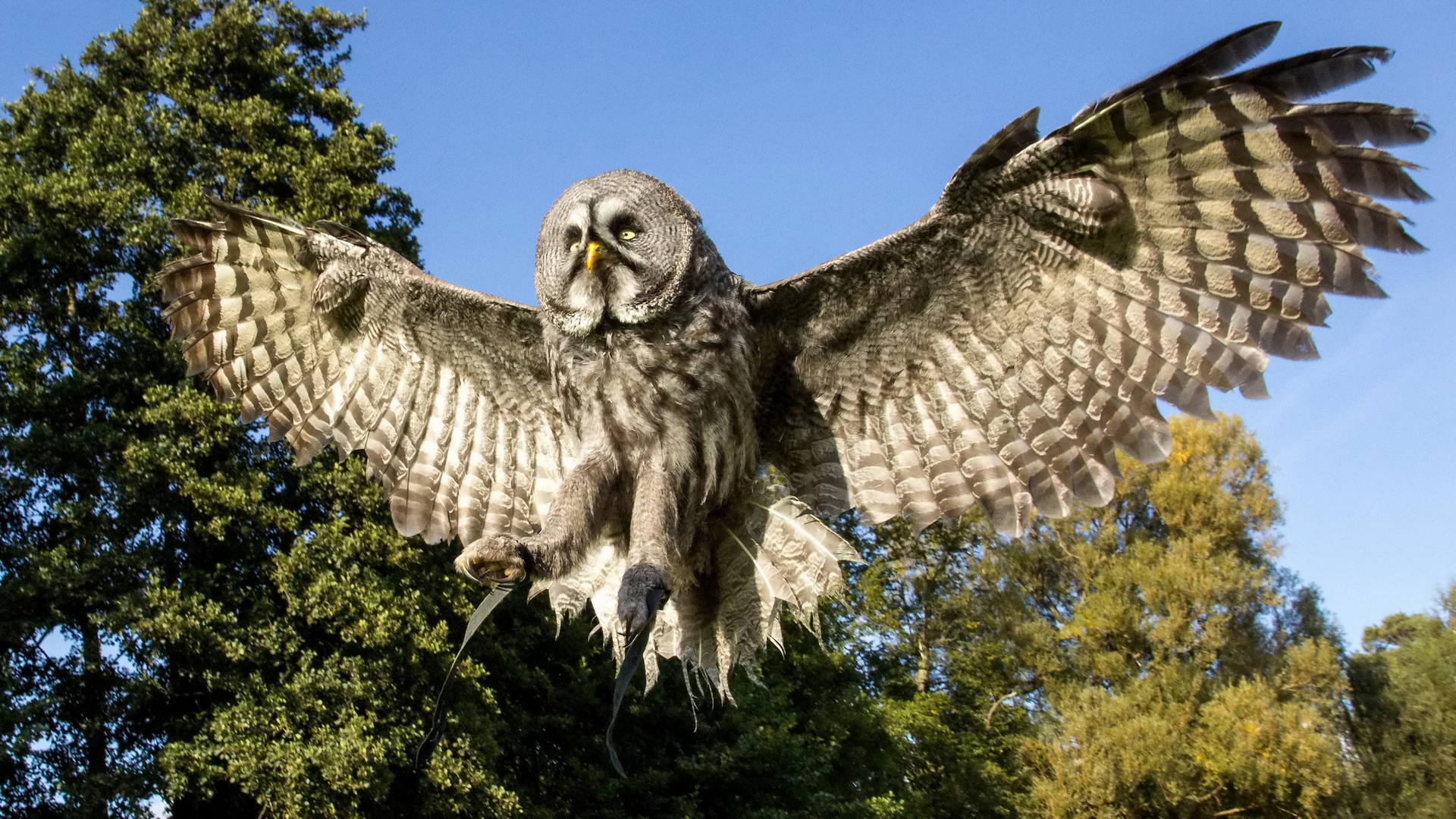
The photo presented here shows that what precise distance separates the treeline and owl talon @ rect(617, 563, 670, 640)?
7.74 m

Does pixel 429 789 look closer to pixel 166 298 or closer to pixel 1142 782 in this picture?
pixel 166 298

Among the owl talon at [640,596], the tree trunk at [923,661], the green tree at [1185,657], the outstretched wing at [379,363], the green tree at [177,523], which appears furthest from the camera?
the tree trunk at [923,661]

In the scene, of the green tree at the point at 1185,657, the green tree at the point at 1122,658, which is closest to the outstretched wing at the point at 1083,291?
the green tree at the point at 1122,658

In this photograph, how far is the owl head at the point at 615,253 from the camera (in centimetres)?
442

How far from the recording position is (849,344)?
491 cm

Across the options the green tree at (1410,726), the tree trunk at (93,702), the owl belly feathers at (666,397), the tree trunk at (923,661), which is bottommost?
the owl belly feathers at (666,397)

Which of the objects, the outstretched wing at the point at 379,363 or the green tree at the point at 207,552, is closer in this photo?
the outstretched wing at the point at 379,363

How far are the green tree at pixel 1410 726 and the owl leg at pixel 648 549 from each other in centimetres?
2197

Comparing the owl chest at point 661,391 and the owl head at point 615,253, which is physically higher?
the owl head at point 615,253

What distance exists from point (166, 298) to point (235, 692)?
24.0 ft

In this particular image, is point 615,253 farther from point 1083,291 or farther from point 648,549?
point 1083,291

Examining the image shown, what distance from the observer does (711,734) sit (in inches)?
653

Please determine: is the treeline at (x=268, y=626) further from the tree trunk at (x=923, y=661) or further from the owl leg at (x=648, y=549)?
the owl leg at (x=648, y=549)

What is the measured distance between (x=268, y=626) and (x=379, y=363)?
7738 millimetres
